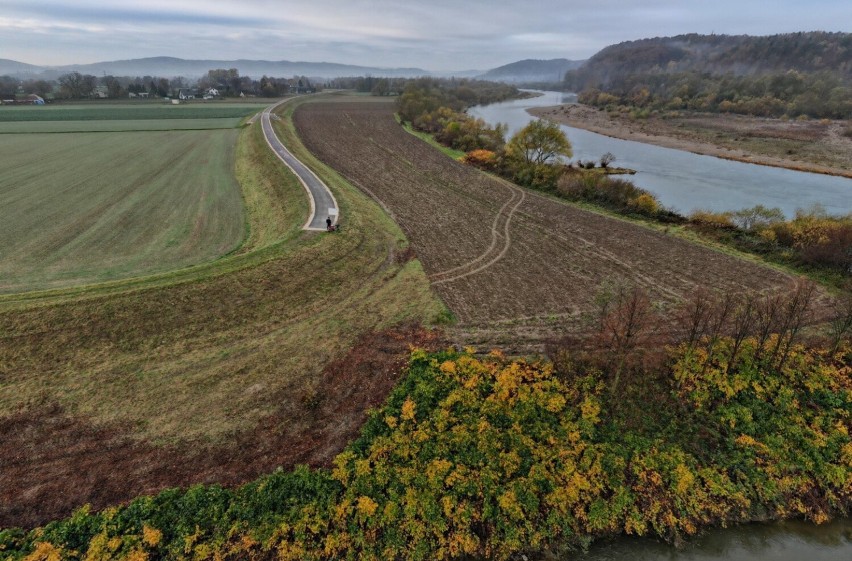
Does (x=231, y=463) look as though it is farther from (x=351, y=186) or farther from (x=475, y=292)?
(x=351, y=186)

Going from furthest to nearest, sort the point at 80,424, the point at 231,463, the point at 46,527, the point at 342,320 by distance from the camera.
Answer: the point at 342,320 < the point at 80,424 < the point at 231,463 < the point at 46,527

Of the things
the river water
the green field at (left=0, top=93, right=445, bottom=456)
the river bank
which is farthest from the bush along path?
the river bank

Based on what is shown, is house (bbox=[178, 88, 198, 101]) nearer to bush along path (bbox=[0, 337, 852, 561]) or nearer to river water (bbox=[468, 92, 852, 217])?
river water (bbox=[468, 92, 852, 217])

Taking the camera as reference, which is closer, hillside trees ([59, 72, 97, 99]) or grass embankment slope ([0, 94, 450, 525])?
grass embankment slope ([0, 94, 450, 525])

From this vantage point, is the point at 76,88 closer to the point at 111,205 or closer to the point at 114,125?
the point at 114,125

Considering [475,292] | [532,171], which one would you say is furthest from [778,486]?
[532,171]
